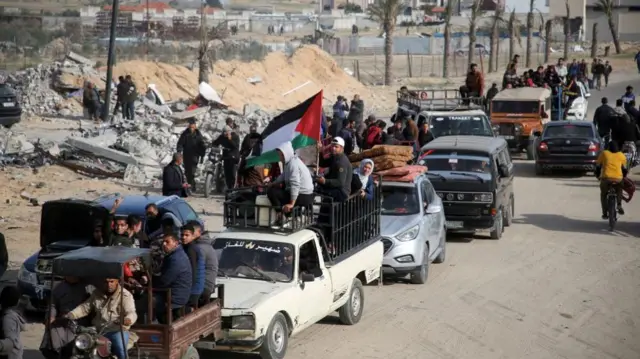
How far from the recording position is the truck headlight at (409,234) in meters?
17.0

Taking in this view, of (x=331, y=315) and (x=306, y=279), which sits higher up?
(x=306, y=279)

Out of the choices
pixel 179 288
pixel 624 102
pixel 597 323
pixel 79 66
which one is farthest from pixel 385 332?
pixel 79 66

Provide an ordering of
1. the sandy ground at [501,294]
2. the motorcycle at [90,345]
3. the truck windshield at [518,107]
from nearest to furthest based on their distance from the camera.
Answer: the motorcycle at [90,345], the sandy ground at [501,294], the truck windshield at [518,107]

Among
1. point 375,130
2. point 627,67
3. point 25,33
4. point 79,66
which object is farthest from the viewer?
point 627,67

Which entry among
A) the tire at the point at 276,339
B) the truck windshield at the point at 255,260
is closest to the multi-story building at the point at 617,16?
the truck windshield at the point at 255,260

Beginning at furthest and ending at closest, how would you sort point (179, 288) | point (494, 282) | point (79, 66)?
point (79, 66), point (494, 282), point (179, 288)

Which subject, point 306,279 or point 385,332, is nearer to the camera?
→ point 306,279

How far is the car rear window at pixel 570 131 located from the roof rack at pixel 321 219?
16.9 meters

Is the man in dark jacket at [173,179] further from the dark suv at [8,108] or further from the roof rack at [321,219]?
the dark suv at [8,108]

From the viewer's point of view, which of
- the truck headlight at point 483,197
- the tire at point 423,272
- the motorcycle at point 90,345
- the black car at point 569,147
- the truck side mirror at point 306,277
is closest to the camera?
the motorcycle at point 90,345

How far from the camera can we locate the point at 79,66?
45.1 metres

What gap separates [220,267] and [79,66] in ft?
110

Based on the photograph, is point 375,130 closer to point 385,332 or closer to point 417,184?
point 417,184

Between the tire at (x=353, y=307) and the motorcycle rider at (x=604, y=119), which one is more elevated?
the motorcycle rider at (x=604, y=119)
